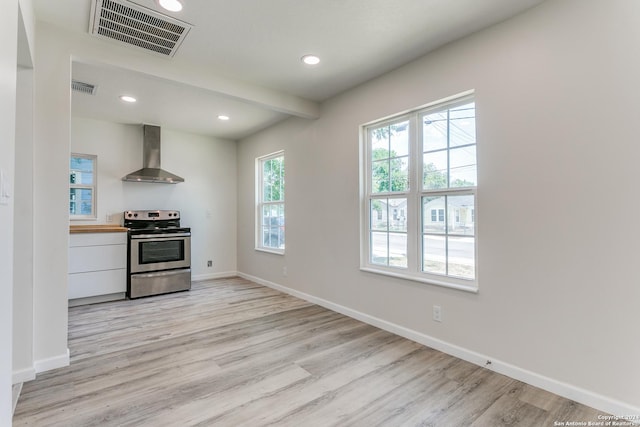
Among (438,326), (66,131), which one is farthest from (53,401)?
(438,326)

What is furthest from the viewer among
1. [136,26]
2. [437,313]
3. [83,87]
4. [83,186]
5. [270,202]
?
[270,202]

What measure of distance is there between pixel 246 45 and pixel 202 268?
13.1ft

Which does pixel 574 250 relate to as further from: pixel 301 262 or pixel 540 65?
pixel 301 262

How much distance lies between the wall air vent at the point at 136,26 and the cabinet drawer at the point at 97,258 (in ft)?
9.21

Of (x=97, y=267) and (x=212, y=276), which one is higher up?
(x=97, y=267)

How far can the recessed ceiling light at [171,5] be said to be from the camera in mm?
2072

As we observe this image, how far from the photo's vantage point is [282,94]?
3.63m

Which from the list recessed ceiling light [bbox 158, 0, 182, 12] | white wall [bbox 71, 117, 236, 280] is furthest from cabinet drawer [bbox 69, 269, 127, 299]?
recessed ceiling light [bbox 158, 0, 182, 12]

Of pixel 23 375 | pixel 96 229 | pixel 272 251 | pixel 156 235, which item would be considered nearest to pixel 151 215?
pixel 156 235

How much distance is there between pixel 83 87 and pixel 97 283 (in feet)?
7.94

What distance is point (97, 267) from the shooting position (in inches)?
163

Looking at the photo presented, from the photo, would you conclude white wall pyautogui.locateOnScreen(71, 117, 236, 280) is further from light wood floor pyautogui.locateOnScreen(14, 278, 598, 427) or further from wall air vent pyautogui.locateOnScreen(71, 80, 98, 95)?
light wood floor pyautogui.locateOnScreen(14, 278, 598, 427)

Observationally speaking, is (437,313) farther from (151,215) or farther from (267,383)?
(151,215)

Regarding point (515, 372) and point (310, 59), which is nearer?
point (515, 372)
